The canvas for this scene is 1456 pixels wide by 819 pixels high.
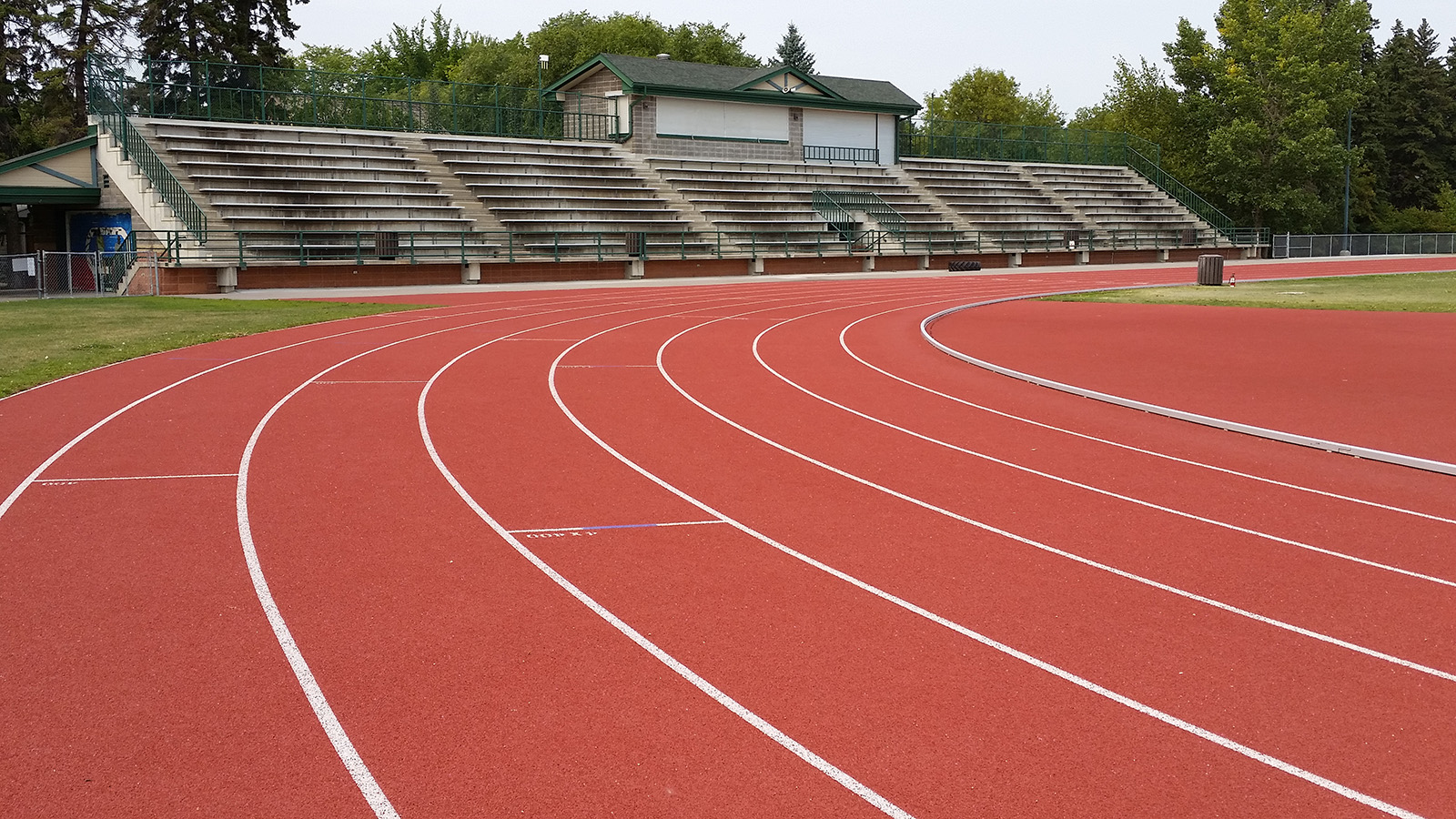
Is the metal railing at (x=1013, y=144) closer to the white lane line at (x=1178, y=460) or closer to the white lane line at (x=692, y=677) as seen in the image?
the white lane line at (x=1178, y=460)

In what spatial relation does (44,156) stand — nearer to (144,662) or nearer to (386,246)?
(386,246)

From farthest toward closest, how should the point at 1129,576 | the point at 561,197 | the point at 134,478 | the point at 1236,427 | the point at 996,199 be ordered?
the point at 996,199, the point at 561,197, the point at 1236,427, the point at 134,478, the point at 1129,576

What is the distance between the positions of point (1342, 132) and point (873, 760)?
273 feet

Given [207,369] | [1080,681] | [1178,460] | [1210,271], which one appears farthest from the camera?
[1210,271]

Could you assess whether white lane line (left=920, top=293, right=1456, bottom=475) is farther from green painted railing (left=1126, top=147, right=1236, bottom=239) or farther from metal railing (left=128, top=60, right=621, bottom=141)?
green painted railing (left=1126, top=147, right=1236, bottom=239)

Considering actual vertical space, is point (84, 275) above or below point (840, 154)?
below

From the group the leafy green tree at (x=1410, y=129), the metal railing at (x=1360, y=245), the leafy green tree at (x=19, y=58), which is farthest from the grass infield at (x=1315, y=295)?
the leafy green tree at (x=1410, y=129)

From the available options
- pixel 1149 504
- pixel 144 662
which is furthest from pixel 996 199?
pixel 144 662

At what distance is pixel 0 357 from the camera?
1515cm

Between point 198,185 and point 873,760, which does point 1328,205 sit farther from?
point 873,760

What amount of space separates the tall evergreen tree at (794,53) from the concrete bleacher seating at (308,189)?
53892 millimetres

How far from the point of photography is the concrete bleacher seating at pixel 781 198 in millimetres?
43406

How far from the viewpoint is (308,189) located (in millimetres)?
35531

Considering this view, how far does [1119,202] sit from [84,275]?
4592 centimetres
